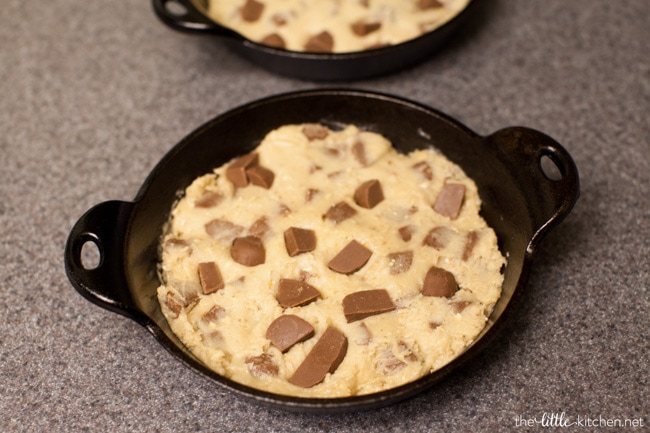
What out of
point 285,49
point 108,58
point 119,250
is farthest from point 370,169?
point 108,58

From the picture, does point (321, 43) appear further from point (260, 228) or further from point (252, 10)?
point (260, 228)

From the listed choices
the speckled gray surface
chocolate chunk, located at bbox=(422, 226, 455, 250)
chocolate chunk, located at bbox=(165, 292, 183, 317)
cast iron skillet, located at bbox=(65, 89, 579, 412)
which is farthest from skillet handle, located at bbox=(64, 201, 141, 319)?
chocolate chunk, located at bbox=(422, 226, 455, 250)

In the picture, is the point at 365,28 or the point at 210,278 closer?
the point at 210,278

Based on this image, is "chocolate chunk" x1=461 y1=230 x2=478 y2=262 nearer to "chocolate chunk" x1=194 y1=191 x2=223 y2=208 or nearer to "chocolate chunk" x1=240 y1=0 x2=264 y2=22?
"chocolate chunk" x1=194 y1=191 x2=223 y2=208

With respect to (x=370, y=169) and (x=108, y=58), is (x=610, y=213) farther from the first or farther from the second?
(x=108, y=58)

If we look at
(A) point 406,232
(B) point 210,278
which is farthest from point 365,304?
(B) point 210,278
